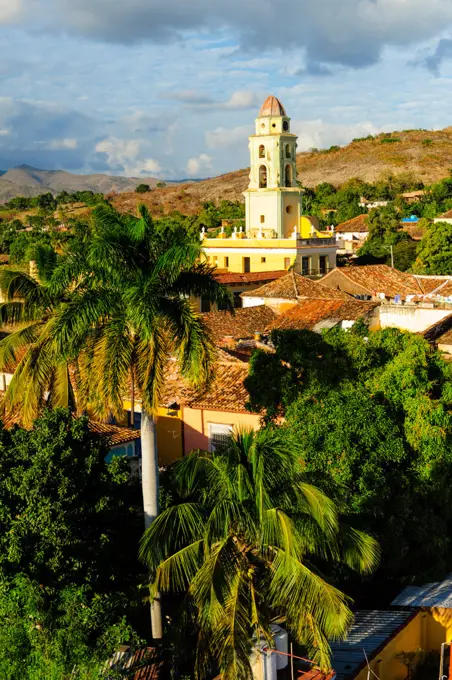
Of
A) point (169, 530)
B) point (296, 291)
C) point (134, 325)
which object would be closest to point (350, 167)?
point (296, 291)

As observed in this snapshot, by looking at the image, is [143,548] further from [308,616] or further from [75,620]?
[308,616]

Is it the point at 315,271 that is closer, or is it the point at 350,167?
the point at 315,271

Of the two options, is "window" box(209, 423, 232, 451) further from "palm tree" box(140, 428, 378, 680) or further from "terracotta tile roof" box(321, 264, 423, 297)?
"terracotta tile roof" box(321, 264, 423, 297)

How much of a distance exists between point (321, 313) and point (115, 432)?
13547 mm

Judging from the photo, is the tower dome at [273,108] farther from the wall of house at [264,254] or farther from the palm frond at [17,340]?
the palm frond at [17,340]

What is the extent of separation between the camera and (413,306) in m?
28.9

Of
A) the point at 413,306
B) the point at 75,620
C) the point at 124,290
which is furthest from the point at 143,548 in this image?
the point at 413,306

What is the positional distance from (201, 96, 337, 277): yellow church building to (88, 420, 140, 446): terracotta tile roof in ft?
101

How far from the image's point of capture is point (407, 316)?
28938mm

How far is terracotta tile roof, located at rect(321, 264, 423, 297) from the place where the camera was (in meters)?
36.1

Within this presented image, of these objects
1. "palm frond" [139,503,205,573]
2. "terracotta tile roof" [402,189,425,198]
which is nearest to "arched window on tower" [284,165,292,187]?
"palm frond" [139,503,205,573]

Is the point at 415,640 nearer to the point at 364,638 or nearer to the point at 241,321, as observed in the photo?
the point at 364,638

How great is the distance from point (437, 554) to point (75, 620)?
7205 millimetres

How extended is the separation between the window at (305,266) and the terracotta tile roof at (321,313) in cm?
1766
